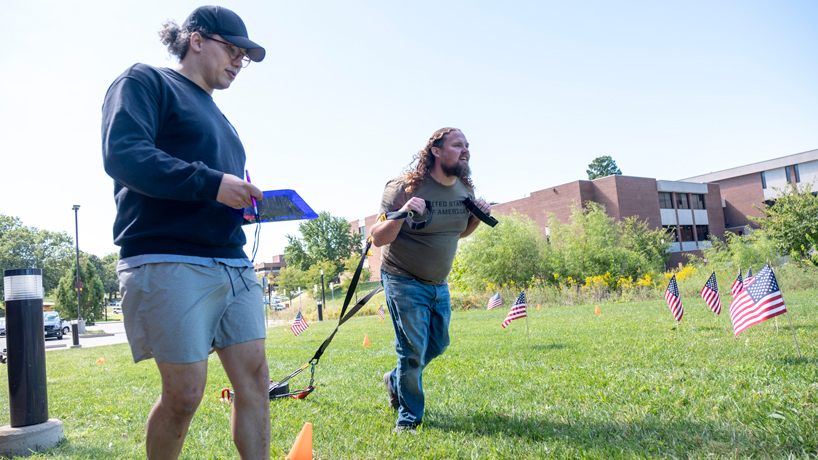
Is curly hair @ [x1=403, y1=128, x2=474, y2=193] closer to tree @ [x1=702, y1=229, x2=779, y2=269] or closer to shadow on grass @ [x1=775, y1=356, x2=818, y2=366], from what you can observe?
shadow on grass @ [x1=775, y1=356, x2=818, y2=366]

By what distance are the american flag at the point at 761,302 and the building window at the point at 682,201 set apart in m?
50.2

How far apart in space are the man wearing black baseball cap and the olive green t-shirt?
1550 mm

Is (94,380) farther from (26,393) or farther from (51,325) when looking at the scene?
(51,325)

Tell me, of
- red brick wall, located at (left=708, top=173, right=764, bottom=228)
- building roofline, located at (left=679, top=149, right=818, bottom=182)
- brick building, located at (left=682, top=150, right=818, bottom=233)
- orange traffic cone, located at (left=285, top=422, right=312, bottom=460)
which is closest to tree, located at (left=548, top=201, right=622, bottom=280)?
orange traffic cone, located at (left=285, top=422, right=312, bottom=460)

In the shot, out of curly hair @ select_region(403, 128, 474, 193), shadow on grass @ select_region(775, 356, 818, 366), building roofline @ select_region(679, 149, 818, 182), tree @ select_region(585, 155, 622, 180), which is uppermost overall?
tree @ select_region(585, 155, 622, 180)

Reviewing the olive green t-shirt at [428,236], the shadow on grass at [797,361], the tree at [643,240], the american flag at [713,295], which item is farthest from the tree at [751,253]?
the olive green t-shirt at [428,236]

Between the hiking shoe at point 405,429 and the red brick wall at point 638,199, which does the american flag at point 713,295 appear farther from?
the red brick wall at point 638,199

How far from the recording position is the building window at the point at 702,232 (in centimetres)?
5151

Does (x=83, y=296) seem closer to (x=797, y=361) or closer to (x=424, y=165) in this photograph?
(x=424, y=165)

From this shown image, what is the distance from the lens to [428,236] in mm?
3658

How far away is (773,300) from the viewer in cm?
508

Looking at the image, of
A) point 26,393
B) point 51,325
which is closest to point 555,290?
point 26,393

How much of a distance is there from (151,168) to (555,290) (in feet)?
70.0

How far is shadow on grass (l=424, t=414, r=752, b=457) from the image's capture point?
265 centimetres
